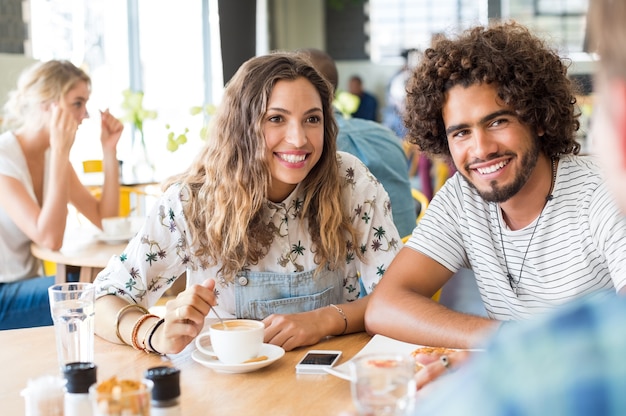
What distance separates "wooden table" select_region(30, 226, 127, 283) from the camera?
2.84 meters

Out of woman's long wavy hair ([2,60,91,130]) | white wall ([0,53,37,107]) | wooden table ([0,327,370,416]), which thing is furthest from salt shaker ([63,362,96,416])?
white wall ([0,53,37,107])

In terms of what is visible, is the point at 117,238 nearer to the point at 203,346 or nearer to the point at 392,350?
the point at 203,346

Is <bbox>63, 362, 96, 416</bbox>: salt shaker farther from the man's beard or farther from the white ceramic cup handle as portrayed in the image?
the man's beard

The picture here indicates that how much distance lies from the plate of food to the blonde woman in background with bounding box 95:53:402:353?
19 cm

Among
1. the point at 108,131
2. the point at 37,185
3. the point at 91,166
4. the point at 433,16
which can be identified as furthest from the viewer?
the point at 433,16

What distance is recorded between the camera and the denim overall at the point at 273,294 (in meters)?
1.91

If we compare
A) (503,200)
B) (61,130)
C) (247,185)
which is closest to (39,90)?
(61,130)

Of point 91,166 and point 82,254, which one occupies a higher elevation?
point 91,166

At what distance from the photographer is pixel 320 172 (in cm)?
206

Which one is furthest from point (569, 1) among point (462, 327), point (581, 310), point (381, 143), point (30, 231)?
point (581, 310)

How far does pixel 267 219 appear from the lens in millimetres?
2018

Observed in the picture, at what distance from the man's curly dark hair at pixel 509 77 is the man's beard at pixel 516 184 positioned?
0.08 metres

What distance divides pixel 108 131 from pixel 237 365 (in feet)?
8.77

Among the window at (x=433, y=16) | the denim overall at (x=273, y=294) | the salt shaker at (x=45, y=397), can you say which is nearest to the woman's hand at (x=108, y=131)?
the denim overall at (x=273, y=294)
